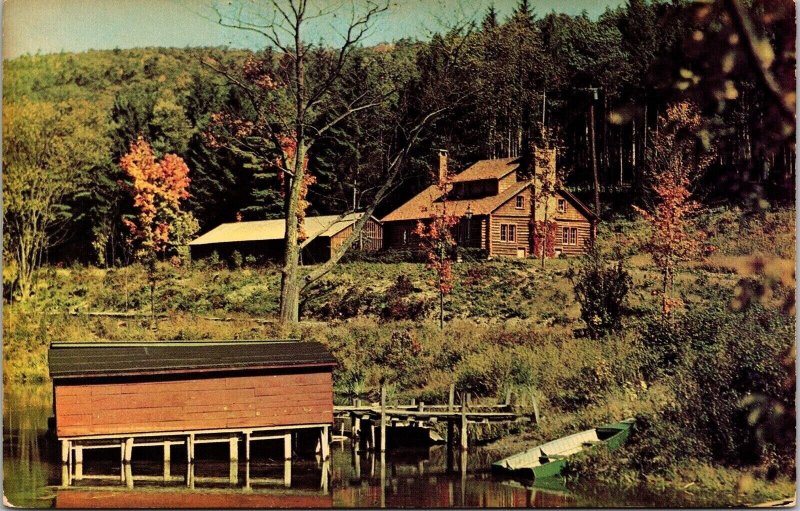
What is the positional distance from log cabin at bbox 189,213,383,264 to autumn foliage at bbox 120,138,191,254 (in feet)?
1.74

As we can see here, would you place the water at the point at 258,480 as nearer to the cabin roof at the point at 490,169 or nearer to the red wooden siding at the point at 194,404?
the red wooden siding at the point at 194,404

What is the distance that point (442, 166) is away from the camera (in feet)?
50.5

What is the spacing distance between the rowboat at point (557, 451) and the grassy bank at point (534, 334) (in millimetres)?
232

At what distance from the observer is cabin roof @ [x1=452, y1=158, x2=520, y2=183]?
15.1 meters

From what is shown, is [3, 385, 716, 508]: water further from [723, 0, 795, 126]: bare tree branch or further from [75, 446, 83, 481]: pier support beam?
[723, 0, 795, 126]: bare tree branch

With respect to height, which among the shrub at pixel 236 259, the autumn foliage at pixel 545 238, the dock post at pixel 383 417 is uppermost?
the autumn foliage at pixel 545 238

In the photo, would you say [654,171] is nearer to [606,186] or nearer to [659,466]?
[606,186]

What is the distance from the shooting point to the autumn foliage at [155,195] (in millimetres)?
16062

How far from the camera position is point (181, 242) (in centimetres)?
1614

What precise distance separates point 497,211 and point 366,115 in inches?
92.0

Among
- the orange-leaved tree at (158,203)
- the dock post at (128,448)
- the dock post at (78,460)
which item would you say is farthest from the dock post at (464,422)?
the dock post at (78,460)

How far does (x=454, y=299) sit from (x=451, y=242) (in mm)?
973

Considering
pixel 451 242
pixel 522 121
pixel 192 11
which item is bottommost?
pixel 451 242

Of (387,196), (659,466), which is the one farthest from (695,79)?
(387,196)
